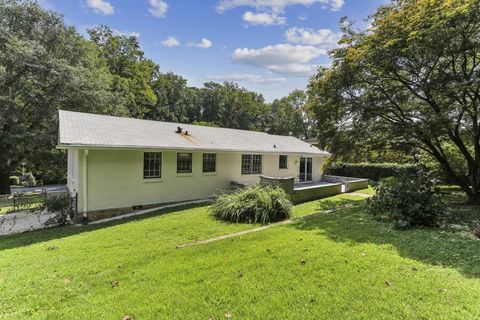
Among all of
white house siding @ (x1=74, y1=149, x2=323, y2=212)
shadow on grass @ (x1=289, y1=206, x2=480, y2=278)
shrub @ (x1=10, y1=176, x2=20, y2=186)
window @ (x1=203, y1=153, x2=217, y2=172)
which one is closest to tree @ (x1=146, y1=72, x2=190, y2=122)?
shrub @ (x1=10, y1=176, x2=20, y2=186)

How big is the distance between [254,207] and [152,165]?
17.1 feet

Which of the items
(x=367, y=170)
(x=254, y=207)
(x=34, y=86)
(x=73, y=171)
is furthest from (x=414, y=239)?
(x=34, y=86)

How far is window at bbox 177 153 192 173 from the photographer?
12.8m

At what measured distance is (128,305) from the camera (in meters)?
3.74

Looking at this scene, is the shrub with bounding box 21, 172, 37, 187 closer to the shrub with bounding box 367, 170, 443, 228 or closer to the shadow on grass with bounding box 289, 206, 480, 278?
the shadow on grass with bounding box 289, 206, 480, 278

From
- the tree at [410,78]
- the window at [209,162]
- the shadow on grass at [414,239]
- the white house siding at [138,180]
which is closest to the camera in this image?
the shadow on grass at [414,239]

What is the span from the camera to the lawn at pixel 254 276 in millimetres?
3525

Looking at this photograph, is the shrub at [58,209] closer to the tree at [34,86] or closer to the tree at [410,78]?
the tree at [410,78]

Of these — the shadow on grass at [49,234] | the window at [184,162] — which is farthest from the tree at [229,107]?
the shadow on grass at [49,234]

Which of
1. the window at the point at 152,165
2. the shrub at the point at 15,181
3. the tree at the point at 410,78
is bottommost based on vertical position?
the shrub at the point at 15,181

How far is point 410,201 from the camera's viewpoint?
7996 mm

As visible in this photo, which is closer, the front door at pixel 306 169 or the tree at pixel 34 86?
the tree at pixel 34 86

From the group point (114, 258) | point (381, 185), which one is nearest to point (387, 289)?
point (114, 258)

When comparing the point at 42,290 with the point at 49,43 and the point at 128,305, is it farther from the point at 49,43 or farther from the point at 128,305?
the point at 49,43
